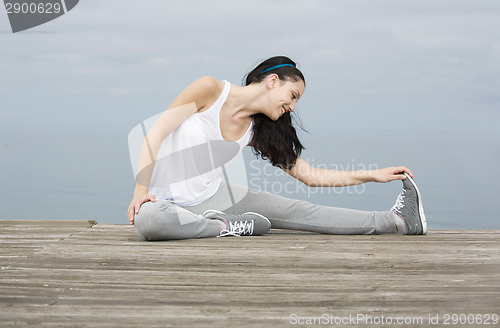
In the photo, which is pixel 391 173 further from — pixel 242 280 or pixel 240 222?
pixel 242 280

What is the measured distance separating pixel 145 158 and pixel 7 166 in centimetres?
Result: 1968

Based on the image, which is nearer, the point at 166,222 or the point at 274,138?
the point at 166,222

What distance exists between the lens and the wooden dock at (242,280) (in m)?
1.67

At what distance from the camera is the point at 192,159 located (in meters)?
2.99

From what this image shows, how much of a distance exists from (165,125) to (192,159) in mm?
256

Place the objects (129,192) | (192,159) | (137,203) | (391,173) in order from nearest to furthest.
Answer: (137,203) → (192,159) → (391,173) → (129,192)

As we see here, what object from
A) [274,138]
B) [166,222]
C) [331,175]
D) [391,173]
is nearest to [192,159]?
[166,222]

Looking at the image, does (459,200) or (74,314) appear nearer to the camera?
(74,314)

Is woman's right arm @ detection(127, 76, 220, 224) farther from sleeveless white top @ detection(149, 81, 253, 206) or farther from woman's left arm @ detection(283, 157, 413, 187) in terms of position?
woman's left arm @ detection(283, 157, 413, 187)

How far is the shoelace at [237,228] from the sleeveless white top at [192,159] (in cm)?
20

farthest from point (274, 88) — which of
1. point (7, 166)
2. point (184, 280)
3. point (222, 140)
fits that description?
point (7, 166)

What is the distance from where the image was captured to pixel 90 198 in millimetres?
12797

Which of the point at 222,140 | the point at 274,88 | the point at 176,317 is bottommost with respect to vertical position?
the point at 176,317

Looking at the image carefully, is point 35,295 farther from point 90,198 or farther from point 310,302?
point 90,198
